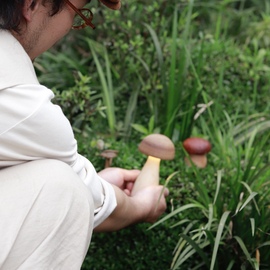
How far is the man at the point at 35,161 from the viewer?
2.08 metres

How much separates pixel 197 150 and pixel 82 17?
3.91 ft

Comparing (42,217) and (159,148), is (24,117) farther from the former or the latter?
(159,148)

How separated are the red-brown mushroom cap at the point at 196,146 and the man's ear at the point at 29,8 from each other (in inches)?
52.0

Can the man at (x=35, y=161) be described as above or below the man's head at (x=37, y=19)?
below

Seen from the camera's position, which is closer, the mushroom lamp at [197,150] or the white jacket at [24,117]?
the white jacket at [24,117]

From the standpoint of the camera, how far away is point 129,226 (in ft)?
9.70

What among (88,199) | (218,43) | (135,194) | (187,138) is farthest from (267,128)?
(88,199)

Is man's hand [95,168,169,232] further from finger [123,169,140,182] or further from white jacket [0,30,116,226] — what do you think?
white jacket [0,30,116,226]

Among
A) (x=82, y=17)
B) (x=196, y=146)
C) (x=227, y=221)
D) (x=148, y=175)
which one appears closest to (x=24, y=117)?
(x=82, y=17)

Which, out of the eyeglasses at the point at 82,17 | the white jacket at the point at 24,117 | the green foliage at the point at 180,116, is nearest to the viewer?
the white jacket at the point at 24,117

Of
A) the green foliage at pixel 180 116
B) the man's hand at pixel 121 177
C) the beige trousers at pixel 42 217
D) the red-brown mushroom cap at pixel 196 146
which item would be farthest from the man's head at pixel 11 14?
the red-brown mushroom cap at pixel 196 146

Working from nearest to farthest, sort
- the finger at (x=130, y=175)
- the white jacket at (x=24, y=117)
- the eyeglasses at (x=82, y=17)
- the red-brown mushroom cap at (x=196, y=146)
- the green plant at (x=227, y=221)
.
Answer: the white jacket at (x=24, y=117)
the eyeglasses at (x=82, y=17)
the green plant at (x=227, y=221)
the finger at (x=130, y=175)
the red-brown mushroom cap at (x=196, y=146)

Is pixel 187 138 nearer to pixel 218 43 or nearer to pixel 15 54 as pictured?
pixel 218 43

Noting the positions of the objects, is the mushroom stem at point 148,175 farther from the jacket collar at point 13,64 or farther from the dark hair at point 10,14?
the dark hair at point 10,14
